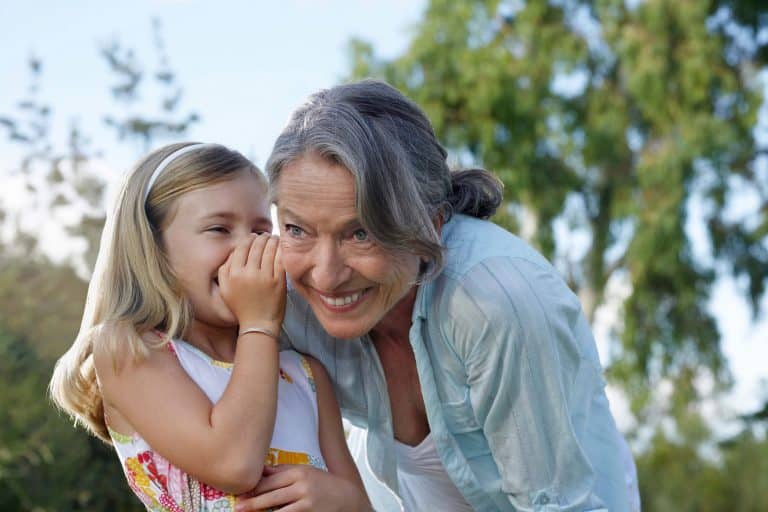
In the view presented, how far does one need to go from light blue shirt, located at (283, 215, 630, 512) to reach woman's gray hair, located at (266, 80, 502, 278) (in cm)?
13

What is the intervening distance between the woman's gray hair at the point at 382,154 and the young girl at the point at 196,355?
26cm

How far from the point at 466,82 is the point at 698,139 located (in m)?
3.19

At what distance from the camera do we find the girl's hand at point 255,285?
278 cm

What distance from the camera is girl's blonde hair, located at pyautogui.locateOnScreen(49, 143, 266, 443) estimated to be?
9.35ft

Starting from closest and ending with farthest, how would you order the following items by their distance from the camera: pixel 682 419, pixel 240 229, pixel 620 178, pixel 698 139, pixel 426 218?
pixel 426 218 → pixel 240 229 → pixel 682 419 → pixel 698 139 → pixel 620 178

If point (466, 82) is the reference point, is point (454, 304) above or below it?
below

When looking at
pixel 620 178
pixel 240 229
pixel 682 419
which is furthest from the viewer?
pixel 620 178

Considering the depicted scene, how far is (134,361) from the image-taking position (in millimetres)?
2713

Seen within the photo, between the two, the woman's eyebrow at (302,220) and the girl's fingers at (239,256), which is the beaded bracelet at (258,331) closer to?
the girl's fingers at (239,256)

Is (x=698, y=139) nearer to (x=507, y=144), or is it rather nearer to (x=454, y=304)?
(x=507, y=144)

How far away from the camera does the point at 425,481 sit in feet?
10.9

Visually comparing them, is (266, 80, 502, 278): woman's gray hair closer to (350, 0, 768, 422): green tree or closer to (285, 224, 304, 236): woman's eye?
Result: (285, 224, 304, 236): woman's eye

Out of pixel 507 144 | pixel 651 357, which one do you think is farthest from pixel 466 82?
pixel 651 357

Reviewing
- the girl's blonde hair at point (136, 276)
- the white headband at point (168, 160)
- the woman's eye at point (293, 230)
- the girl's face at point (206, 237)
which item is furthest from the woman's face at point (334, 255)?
the white headband at point (168, 160)
